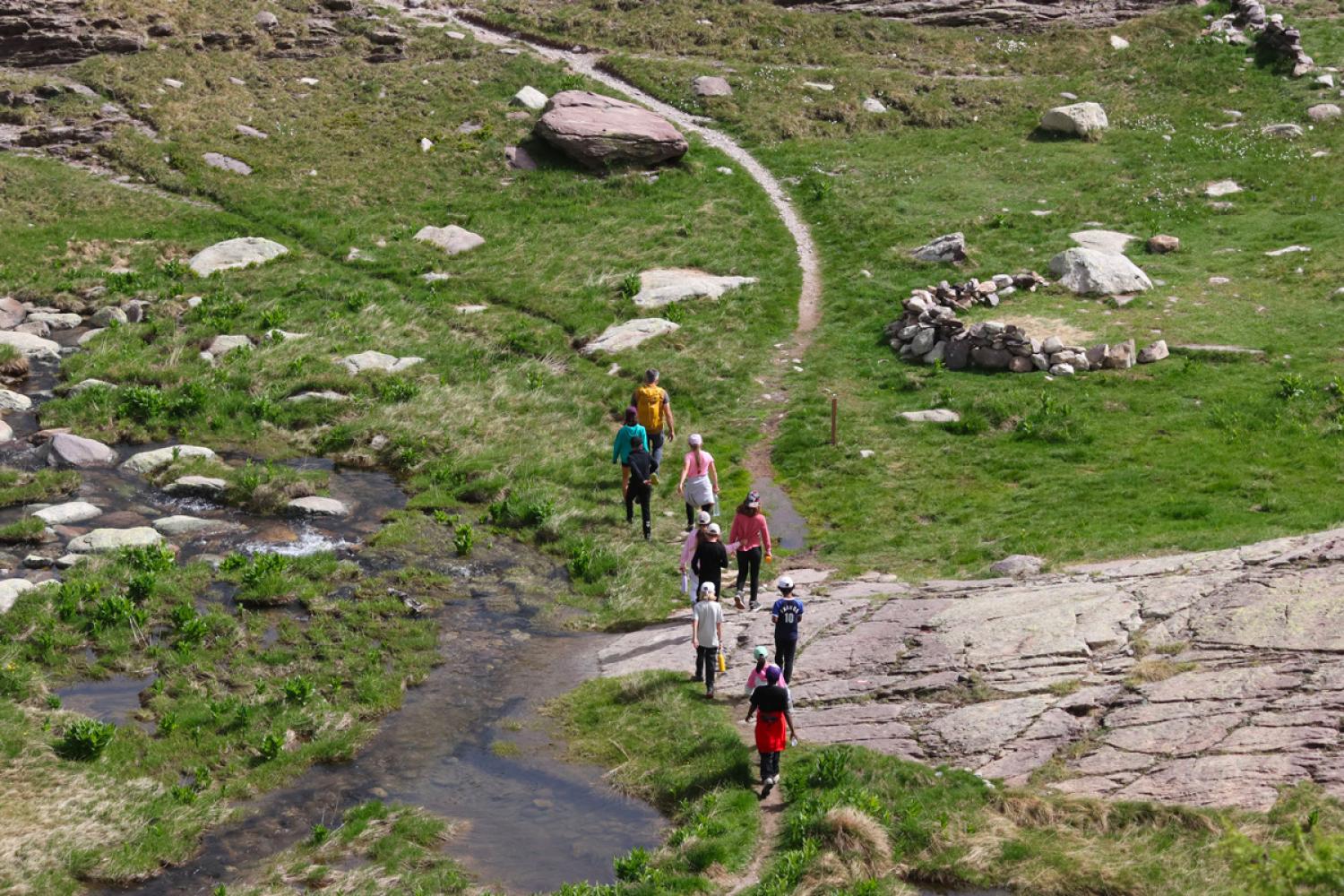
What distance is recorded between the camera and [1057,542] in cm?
2541

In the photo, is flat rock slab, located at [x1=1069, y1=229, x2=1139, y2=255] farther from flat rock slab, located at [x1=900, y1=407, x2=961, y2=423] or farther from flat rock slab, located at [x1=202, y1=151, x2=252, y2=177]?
flat rock slab, located at [x1=202, y1=151, x2=252, y2=177]

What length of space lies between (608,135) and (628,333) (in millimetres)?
15448

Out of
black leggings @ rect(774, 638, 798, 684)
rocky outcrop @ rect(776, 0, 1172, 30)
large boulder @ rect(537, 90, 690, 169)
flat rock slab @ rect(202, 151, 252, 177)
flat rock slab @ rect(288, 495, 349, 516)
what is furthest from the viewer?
rocky outcrop @ rect(776, 0, 1172, 30)

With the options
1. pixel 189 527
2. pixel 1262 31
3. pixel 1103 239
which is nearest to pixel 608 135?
pixel 1103 239

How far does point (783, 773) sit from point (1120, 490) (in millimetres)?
12803

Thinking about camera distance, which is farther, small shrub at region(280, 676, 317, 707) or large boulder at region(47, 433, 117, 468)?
large boulder at region(47, 433, 117, 468)

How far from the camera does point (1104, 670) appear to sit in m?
19.5

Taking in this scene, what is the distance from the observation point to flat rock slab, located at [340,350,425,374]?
36094 millimetres

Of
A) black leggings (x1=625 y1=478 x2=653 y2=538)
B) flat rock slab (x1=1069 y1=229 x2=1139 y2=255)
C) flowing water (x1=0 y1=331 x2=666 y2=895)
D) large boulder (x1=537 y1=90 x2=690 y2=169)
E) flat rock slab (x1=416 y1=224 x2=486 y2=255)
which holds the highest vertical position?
large boulder (x1=537 y1=90 x2=690 y2=169)

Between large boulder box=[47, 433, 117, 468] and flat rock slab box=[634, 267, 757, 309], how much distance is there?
56.5ft

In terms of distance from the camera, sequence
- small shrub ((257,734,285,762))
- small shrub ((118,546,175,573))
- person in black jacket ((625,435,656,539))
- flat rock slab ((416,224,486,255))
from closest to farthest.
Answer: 1. small shrub ((257,734,285,762))
2. small shrub ((118,546,175,573))
3. person in black jacket ((625,435,656,539))
4. flat rock slab ((416,224,486,255))

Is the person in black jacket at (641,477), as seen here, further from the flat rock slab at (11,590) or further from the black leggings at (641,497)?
the flat rock slab at (11,590)

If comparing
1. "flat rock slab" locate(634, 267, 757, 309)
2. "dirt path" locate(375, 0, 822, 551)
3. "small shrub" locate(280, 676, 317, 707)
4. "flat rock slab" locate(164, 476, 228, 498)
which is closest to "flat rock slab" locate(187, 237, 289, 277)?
"flat rock slab" locate(634, 267, 757, 309)

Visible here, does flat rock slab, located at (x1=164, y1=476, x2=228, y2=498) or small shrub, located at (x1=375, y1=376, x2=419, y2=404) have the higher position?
small shrub, located at (x1=375, y1=376, x2=419, y2=404)
